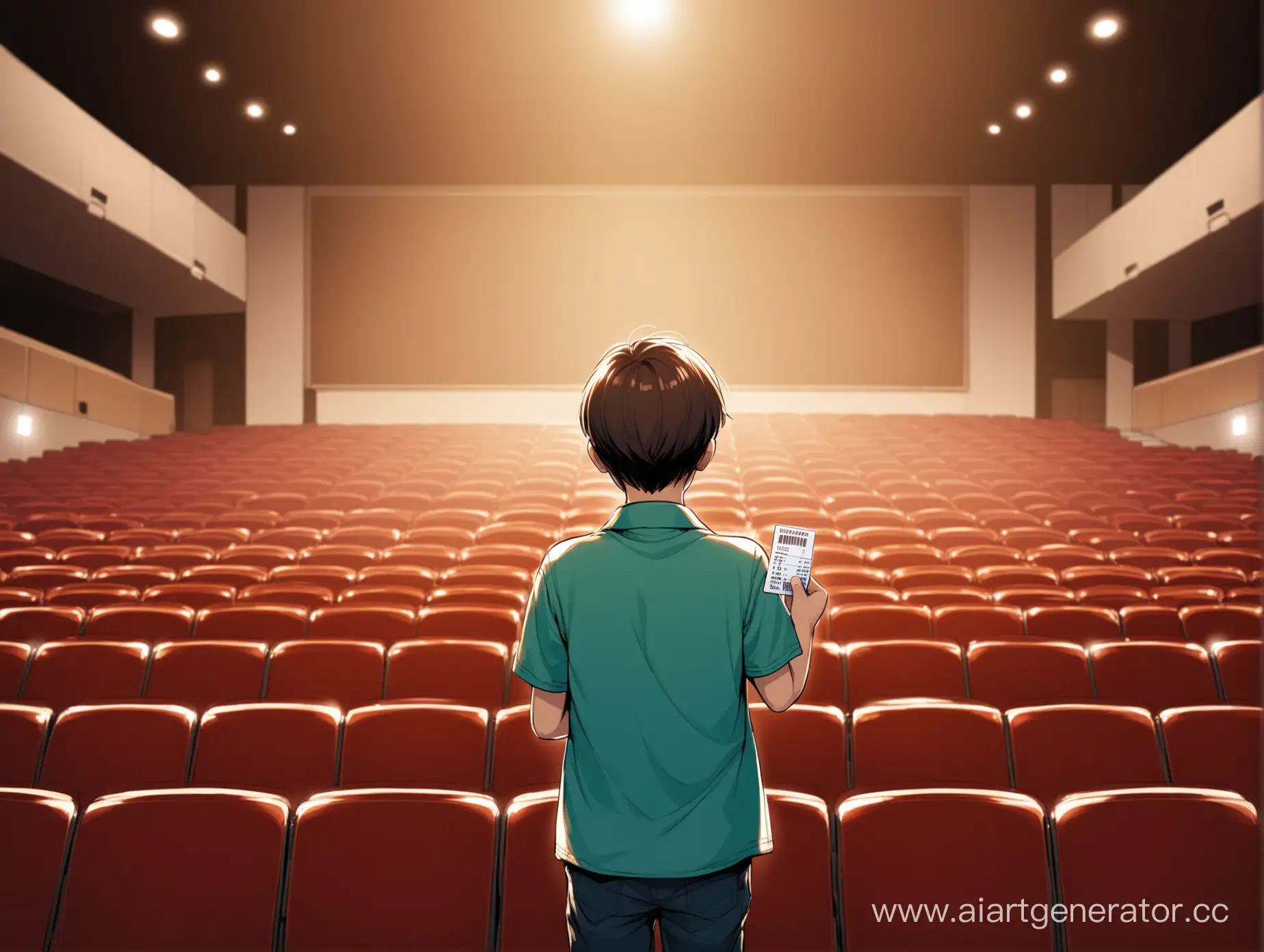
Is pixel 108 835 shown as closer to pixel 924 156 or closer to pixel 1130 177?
pixel 924 156

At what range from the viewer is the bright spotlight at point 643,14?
8797 millimetres

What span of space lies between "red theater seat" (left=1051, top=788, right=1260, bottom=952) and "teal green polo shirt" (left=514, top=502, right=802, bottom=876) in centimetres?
87

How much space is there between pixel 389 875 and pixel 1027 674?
6.02 feet

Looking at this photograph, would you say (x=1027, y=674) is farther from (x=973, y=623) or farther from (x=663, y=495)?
(x=663, y=495)

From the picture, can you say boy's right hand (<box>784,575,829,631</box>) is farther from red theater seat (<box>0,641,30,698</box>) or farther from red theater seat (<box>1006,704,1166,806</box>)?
red theater seat (<box>0,641,30,698</box>)

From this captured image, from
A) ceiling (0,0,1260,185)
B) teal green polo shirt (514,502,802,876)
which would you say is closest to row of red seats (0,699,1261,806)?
teal green polo shirt (514,502,802,876)

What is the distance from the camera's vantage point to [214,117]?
10.8 meters

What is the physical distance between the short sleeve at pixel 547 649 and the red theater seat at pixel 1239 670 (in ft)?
7.71

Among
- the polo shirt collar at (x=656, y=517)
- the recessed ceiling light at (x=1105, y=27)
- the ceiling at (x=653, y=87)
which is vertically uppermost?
the recessed ceiling light at (x=1105, y=27)

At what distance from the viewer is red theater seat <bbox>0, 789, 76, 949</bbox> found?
163 cm

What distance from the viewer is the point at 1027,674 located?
2.75 meters

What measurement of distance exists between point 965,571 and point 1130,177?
10.1 metres

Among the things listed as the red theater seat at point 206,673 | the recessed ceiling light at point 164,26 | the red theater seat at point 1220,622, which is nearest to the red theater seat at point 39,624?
the red theater seat at point 206,673

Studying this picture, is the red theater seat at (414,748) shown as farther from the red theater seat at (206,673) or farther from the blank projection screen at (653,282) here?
the blank projection screen at (653,282)
